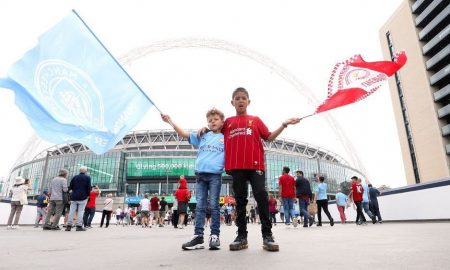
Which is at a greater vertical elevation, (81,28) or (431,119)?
(431,119)

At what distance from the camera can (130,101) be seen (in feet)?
18.2

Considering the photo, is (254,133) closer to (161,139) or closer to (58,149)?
(161,139)

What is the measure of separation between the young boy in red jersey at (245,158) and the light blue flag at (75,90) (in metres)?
1.93

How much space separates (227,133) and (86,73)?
295 centimetres

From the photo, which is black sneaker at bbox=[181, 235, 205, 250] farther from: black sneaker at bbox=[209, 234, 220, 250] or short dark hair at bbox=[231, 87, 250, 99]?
short dark hair at bbox=[231, 87, 250, 99]

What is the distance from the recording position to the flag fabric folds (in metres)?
4.58

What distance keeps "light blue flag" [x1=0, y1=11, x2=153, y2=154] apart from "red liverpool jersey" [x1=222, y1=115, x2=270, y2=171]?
1.91m

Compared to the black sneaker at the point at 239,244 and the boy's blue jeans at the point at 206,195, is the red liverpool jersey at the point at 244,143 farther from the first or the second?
the black sneaker at the point at 239,244

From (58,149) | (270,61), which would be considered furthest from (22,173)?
(270,61)

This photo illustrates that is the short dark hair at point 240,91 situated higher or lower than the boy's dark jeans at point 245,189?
higher

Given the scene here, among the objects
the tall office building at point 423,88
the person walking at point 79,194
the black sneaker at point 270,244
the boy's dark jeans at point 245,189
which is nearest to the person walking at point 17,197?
the person walking at point 79,194

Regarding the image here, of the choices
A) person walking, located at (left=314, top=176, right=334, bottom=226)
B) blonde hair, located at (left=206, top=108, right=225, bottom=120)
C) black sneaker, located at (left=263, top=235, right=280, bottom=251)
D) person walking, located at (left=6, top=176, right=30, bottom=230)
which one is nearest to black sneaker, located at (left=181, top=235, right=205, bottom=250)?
black sneaker, located at (left=263, top=235, right=280, bottom=251)

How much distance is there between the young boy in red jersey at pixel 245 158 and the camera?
374cm

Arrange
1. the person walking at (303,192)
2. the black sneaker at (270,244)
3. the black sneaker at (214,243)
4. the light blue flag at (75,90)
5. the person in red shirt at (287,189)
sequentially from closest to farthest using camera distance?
the black sneaker at (270,244), the black sneaker at (214,243), the light blue flag at (75,90), the person in red shirt at (287,189), the person walking at (303,192)
